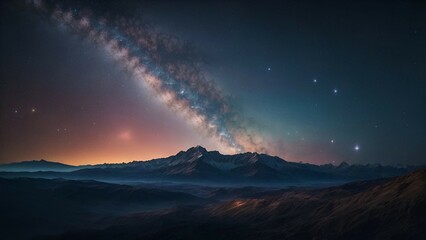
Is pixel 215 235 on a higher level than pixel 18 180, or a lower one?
lower

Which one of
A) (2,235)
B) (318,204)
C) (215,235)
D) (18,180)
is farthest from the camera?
(18,180)

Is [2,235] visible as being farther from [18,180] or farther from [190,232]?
[18,180]

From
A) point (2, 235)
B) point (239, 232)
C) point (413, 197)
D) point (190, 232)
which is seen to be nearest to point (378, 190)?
point (413, 197)

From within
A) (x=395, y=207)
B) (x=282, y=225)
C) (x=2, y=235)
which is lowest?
(x=2, y=235)

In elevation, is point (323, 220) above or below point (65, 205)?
above

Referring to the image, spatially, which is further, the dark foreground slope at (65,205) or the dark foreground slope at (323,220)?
the dark foreground slope at (65,205)

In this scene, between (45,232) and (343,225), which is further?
(45,232)

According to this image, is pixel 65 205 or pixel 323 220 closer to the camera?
pixel 323 220

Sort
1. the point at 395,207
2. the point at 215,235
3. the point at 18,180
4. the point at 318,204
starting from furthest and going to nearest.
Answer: the point at 18,180, the point at 318,204, the point at 215,235, the point at 395,207
